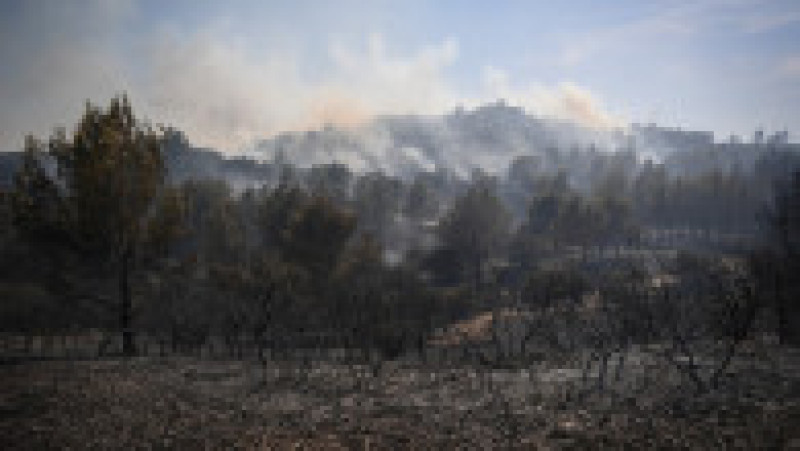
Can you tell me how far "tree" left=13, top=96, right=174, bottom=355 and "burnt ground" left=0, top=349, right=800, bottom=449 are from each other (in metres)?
4.78

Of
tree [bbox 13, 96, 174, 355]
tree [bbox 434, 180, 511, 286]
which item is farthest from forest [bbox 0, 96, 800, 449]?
tree [bbox 434, 180, 511, 286]

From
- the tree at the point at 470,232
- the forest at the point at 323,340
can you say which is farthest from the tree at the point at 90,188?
the tree at the point at 470,232

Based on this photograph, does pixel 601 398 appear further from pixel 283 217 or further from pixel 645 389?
pixel 283 217

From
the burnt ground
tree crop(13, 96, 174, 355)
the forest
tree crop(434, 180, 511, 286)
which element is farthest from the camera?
tree crop(434, 180, 511, 286)

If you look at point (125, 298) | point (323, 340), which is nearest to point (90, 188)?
point (125, 298)

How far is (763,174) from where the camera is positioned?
109000mm

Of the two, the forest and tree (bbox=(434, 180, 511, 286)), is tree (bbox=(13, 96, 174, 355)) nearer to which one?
the forest

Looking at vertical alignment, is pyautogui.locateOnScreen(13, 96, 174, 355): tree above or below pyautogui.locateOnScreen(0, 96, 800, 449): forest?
above

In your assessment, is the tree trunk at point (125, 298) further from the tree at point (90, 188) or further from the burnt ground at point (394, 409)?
the burnt ground at point (394, 409)

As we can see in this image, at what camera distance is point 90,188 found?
1834 cm

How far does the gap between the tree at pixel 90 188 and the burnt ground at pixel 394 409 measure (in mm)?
4775

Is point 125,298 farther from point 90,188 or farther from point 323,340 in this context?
point 323,340

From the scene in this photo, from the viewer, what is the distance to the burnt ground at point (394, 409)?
29.6 ft

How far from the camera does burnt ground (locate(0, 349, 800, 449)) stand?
903cm
